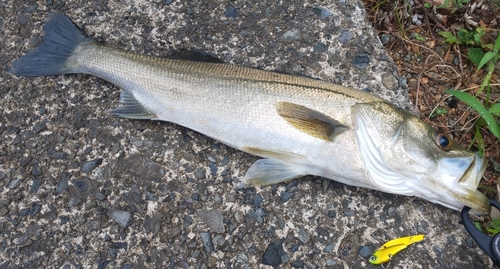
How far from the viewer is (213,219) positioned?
2.75 meters

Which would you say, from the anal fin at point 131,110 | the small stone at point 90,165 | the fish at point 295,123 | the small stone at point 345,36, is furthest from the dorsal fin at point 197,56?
the small stone at point 345,36

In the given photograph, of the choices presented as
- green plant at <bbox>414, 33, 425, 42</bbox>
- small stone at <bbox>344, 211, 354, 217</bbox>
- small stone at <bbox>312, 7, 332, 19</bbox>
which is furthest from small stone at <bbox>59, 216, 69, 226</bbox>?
green plant at <bbox>414, 33, 425, 42</bbox>

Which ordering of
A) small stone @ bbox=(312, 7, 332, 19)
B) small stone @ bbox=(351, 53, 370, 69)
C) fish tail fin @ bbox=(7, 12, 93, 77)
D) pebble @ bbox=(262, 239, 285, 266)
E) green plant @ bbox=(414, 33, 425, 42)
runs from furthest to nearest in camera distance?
green plant @ bbox=(414, 33, 425, 42) < small stone @ bbox=(312, 7, 332, 19) < small stone @ bbox=(351, 53, 370, 69) < fish tail fin @ bbox=(7, 12, 93, 77) < pebble @ bbox=(262, 239, 285, 266)

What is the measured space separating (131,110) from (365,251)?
1851 millimetres

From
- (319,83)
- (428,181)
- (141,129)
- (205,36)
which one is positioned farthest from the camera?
(205,36)

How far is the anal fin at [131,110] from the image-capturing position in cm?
301

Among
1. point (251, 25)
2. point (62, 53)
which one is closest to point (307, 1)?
point (251, 25)

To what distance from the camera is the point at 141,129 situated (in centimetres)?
307

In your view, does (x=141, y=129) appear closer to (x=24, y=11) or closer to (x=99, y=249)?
(x=99, y=249)

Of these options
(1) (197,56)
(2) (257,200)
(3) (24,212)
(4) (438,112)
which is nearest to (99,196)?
(3) (24,212)

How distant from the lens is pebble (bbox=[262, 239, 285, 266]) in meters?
2.62

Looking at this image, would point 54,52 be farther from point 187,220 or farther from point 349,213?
point 349,213

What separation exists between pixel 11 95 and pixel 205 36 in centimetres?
156

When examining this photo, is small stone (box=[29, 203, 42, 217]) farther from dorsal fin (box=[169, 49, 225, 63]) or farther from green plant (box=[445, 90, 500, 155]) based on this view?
green plant (box=[445, 90, 500, 155])
